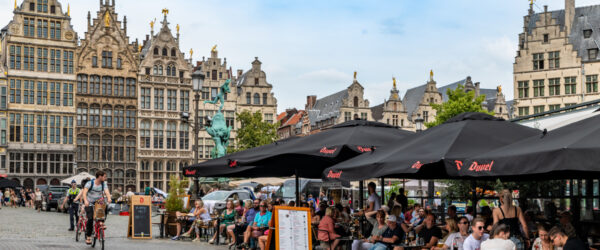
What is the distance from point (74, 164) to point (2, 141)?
5.31m

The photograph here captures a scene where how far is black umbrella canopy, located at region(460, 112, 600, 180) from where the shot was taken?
6.56m

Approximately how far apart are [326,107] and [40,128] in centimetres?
3215

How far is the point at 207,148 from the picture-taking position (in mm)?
61281

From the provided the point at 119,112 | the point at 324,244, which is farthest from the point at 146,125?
the point at 324,244

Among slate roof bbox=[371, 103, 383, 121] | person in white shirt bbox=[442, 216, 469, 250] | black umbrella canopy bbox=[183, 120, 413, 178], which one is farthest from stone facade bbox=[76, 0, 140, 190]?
person in white shirt bbox=[442, 216, 469, 250]

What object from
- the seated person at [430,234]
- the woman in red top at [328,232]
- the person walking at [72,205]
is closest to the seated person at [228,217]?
the person walking at [72,205]

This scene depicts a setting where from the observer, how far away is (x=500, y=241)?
806cm

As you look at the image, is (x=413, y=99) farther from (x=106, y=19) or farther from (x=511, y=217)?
(x=511, y=217)

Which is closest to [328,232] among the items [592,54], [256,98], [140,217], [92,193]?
[92,193]

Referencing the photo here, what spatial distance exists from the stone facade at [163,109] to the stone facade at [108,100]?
71 centimetres

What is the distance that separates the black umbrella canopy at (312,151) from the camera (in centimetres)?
1230

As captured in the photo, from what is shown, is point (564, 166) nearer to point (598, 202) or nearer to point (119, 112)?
point (598, 202)

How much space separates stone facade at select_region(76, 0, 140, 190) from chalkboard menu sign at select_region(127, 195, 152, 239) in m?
39.3

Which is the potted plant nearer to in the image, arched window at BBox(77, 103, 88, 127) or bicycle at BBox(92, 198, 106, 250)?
bicycle at BBox(92, 198, 106, 250)
